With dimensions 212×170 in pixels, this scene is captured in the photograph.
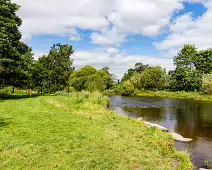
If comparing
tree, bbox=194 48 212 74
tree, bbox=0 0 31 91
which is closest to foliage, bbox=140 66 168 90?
tree, bbox=194 48 212 74

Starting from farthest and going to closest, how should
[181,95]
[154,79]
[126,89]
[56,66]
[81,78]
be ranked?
[154,79], [126,89], [181,95], [81,78], [56,66]

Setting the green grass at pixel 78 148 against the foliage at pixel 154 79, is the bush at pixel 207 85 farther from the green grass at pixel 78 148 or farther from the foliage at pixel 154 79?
the green grass at pixel 78 148

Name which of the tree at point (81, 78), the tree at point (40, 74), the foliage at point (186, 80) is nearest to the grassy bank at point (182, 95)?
the foliage at point (186, 80)

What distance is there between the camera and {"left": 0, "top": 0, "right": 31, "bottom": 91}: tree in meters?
25.2

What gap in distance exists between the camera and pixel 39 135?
10.7 metres

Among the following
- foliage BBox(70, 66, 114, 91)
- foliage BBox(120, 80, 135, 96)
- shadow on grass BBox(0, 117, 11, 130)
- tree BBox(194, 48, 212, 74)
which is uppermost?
tree BBox(194, 48, 212, 74)

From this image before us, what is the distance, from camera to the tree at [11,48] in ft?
82.6

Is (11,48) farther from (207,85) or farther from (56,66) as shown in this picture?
(207,85)

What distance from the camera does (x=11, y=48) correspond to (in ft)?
86.5

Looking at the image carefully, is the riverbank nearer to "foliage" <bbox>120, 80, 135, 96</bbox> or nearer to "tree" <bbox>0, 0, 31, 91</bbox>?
"foliage" <bbox>120, 80, 135, 96</bbox>

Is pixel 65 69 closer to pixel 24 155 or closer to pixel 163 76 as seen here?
pixel 24 155

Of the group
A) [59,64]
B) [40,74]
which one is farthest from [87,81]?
[40,74]

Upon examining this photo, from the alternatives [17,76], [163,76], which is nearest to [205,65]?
[163,76]

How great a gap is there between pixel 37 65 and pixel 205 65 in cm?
5001
